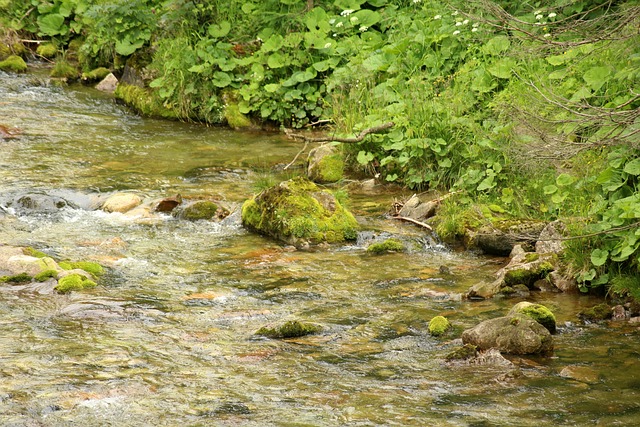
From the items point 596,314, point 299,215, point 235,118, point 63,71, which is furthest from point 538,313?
point 63,71

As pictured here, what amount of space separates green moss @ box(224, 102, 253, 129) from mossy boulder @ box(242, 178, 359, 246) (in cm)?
498

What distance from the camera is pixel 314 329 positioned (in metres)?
6.74

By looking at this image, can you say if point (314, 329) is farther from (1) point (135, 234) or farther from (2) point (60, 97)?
(2) point (60, 97)

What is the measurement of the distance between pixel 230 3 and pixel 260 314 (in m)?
10.3

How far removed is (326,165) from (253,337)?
549 cm

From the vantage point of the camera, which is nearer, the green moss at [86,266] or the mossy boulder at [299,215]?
the green moss at [86,266]

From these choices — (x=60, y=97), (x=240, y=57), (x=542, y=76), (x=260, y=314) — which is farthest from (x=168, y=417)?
(x=60, y=97)

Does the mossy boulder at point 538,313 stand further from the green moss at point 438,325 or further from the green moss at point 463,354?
the green moss at point 463,354

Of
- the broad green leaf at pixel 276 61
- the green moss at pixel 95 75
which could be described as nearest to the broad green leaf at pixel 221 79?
the broad green leaf at pixel 276 61

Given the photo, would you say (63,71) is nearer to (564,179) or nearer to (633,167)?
(564,179)

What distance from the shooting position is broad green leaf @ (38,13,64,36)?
19.0m

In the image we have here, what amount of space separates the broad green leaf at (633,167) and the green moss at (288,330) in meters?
3.13

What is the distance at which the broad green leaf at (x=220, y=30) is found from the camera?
15609 mm

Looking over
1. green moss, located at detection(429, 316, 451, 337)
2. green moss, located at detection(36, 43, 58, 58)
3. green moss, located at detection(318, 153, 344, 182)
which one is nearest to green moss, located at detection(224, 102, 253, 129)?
green moss, located at detection(318, 153, 344, 182)
